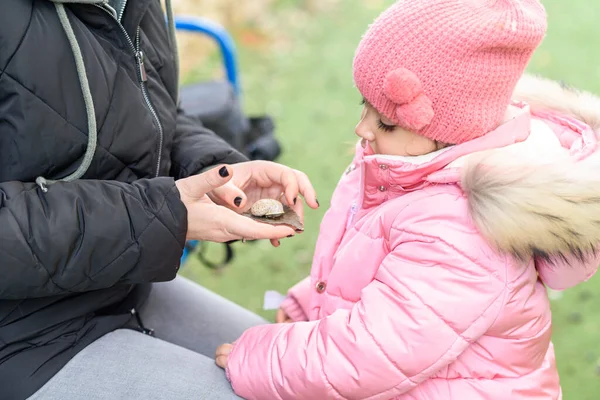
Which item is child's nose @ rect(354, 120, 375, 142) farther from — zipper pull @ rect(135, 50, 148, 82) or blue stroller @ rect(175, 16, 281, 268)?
blue stroller @ rect(175, 16, 281, 268)

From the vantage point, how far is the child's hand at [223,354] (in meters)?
1.61

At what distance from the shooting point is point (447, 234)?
4.53 ft

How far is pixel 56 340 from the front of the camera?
4.87 ft

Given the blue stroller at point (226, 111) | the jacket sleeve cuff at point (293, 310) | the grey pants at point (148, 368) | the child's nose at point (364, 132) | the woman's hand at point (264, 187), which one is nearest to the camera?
the grey pants at point (148, 368)

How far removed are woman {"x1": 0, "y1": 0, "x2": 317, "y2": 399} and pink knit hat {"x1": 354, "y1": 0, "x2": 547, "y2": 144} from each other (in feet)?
1.28

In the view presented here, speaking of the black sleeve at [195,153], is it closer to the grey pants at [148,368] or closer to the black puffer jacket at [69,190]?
the black puffer jacket at [69,190]

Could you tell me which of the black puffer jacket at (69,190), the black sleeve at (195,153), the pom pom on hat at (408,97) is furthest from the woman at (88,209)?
the pom pom on hat at (408,97)

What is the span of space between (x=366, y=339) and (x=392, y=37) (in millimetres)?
639

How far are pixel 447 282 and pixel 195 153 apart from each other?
0.83m

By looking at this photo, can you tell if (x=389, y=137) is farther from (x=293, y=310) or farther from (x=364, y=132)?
(x=293, y=310)

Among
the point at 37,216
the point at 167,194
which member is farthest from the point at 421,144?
→ the point at 37,216

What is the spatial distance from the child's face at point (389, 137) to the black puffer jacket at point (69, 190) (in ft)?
1.53

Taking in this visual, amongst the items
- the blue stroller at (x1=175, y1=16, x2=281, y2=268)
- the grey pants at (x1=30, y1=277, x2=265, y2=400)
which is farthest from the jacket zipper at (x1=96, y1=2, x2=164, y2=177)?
the blue stroller at (x1=175, y1=16, x2=281, y2=268)

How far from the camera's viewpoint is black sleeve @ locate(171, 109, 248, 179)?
1.85 metres
